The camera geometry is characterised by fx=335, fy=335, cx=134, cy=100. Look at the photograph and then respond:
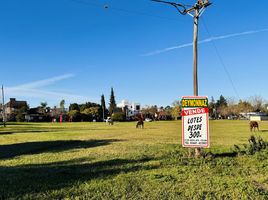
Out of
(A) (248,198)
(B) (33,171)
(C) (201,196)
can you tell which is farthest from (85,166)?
(A) (248,198)

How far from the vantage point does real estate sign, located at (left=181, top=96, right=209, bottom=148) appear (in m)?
10.8

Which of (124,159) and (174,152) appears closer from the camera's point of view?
(124,159)

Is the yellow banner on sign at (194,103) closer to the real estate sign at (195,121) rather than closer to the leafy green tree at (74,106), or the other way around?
the real estate sign at (195,121)

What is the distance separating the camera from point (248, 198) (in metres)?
6.56

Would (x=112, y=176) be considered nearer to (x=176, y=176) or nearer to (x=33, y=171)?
(x=176, y=176)

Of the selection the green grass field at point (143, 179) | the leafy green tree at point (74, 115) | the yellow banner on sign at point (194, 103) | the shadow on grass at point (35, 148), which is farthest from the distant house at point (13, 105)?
the yellow banner on sign at point (194, 103)

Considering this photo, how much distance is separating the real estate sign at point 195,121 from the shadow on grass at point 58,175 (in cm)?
168

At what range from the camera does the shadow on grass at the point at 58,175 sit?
737 centimetres

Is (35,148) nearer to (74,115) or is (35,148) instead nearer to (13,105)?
(74,115)

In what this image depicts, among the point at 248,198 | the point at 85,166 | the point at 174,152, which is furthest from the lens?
the point at 174,152

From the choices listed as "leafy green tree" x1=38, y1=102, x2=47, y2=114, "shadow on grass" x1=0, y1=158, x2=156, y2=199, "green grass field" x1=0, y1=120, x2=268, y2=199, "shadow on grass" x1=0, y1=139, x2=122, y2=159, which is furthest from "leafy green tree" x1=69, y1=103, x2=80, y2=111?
"shadow on grass" x1=0, y1=158, x2=156, y2=199

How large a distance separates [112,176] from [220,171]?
3.06 metres

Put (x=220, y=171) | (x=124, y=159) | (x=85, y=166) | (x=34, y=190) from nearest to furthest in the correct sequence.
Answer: (x=34, y=190)
(x=220, y=171)
(x=85, y=166)
(x=124, y=159)

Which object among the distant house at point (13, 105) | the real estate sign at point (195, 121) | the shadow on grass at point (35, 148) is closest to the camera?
the real estate sign at point (195, 121)
